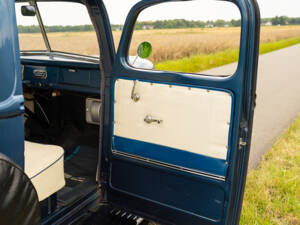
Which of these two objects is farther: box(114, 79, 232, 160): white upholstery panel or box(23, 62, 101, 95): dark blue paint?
box(23, 62, 101, 95): dark blue paint

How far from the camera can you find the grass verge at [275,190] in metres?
3.14

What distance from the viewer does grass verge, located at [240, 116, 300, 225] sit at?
10.3ft

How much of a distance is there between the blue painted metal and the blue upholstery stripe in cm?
90

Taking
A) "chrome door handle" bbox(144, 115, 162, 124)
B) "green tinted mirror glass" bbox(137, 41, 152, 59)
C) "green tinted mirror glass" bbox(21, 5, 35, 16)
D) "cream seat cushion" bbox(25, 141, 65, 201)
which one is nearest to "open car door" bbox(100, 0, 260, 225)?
"chrome door handle" bbox(144, 115, 162, 124)

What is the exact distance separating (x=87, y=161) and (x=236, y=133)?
7.34 feet

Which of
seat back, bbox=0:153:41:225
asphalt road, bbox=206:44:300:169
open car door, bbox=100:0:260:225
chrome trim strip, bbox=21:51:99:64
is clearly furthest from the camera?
asphalt road, bbox=206:44:300:169

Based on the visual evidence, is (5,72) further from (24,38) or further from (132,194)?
(24,38)

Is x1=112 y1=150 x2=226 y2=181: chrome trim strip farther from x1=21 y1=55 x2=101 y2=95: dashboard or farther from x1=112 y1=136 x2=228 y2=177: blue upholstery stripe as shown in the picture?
x1=21 y1=55 x2=101 y2=95: dashboard

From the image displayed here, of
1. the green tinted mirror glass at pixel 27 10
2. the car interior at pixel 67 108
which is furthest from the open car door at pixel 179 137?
the green tinted mirror glass at pixel 27 10

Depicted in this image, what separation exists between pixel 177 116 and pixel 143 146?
0.36m

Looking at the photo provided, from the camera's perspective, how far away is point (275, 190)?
364cm

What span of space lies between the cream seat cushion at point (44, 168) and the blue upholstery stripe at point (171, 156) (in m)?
0.44

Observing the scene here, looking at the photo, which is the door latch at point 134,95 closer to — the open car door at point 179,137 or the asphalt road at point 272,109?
the open car door at point 179,137

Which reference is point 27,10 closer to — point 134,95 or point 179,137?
point 134,95
